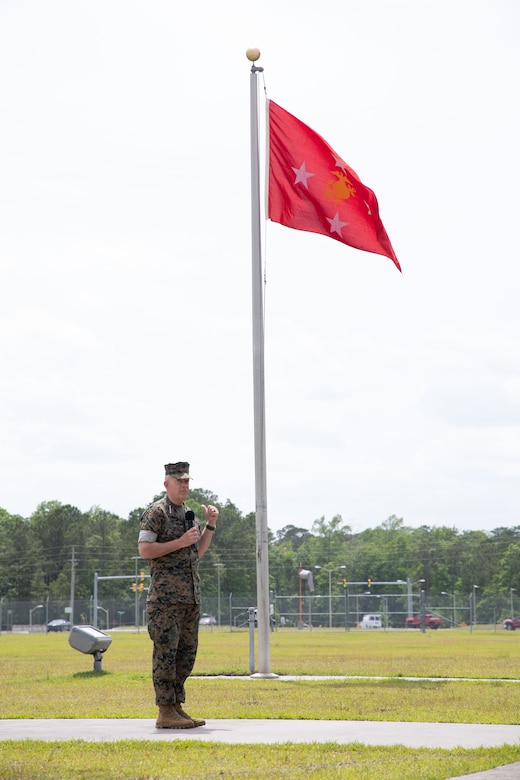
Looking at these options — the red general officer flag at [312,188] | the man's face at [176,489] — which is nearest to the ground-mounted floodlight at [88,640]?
the red general officer flag at [312,188]

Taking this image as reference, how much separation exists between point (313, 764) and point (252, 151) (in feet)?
37.5

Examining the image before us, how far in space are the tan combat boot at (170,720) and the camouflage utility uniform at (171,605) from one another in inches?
1.8

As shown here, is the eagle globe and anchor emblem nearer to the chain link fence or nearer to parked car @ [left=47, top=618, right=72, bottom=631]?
the chain link fence

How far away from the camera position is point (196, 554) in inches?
369

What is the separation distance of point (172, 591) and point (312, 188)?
30.4ft

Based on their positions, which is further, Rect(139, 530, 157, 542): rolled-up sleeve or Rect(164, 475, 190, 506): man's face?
Rect(164, 475, 190, 506): man's face

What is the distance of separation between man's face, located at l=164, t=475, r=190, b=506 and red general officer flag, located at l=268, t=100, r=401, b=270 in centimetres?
815

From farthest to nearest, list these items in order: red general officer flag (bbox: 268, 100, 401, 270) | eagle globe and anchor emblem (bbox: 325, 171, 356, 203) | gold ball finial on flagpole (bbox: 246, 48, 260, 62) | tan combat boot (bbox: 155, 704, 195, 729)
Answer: gold ball finial on flagpole (bbox: 246, 48, 260, 62)
eagle globe and anchor emblem (bbox: 325, 171, 356, 203)
red general officer flag (bbox: 268, 100, 401, 270)
tan combat boot (bbox: 155, 704, 195, 729)

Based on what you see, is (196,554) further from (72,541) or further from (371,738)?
(72,541)

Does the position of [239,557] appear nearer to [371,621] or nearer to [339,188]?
[371,621]

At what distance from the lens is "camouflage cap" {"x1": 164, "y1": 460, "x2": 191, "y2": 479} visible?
934cm

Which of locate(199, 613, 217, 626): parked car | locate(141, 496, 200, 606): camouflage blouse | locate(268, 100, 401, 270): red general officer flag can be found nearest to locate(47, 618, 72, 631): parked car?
locate(199, 613, 217, 626): parked car

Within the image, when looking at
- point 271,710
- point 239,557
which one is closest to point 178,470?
point 271,710

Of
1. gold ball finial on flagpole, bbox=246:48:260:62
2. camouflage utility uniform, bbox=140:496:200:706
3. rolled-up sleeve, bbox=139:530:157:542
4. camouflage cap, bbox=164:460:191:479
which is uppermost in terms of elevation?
gold ball finial on flagpole, bbox=246:48:260:62
